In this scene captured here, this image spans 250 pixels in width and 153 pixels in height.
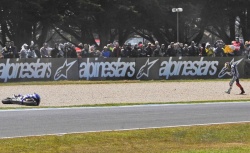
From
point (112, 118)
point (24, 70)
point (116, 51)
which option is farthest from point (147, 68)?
point (112, 118)

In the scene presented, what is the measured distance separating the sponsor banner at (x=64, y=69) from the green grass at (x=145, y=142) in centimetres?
1824

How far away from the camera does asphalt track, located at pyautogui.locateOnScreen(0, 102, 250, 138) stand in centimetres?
1563

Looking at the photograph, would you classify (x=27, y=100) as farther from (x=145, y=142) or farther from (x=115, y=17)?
(x=115, y=17)

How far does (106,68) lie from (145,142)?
67.2ft

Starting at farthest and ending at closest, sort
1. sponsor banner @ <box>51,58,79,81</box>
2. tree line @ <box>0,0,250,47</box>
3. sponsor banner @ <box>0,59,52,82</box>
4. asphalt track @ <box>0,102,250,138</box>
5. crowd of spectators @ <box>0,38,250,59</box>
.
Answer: tree line @ <box>0,0,250,47</box> → crowd of spectators @ <box>0,38,250,59</box> → sponsor banner @ <box>51,58,79,81</box> → sponsor banner @ <box>0,59,52,82</box> → asphalt track @ <box>0,102,250,138</box>

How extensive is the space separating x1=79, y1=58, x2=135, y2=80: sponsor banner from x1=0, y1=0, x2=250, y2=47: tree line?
12.2 meters

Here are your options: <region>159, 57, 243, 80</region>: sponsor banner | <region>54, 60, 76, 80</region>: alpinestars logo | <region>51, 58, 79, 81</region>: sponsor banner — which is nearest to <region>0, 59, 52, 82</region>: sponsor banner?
<region>51, 58, 79, 81</region>: sponsor banner

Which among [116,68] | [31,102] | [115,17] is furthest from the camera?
[115,17]

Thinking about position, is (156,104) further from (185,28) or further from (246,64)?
(185,28)

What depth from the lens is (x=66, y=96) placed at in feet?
86.3

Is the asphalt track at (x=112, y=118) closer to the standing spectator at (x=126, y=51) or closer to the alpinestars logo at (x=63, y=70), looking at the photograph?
the alpinestars logo at (x=63, y=70)

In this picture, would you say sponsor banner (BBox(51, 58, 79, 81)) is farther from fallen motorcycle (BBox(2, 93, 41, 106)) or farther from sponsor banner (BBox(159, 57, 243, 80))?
fallen motorcycle (BBox(2, 93, 41, 106))

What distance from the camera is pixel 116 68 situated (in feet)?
112

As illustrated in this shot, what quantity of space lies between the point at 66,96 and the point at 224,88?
26.1ft
